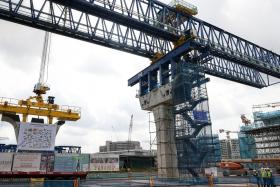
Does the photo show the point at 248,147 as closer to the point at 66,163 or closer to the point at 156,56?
the point at 156,56

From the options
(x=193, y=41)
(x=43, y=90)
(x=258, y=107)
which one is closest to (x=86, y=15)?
(x=193, y=41)

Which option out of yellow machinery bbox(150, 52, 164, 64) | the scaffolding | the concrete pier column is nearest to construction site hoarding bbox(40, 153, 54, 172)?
the concrete pier column

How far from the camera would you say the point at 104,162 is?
5006 centimetres

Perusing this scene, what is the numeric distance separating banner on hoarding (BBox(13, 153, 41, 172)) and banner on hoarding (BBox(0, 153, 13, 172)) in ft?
1.68

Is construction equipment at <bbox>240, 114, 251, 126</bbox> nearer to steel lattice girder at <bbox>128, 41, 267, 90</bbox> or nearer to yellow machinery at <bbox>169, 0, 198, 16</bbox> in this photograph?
steel lattice girder at <bbox>128, 41, 267, 90</bbox>

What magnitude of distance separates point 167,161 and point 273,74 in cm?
2426

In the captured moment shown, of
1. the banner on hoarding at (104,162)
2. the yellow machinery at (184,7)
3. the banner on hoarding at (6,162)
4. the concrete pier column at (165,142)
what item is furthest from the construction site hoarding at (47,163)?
the yellow machinery at (184,7)

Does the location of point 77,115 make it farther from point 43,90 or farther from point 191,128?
point 191,128

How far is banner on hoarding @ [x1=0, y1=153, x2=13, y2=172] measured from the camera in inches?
1150

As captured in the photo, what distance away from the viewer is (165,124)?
32.0 m

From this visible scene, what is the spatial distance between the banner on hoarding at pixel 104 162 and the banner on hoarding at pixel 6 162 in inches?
811

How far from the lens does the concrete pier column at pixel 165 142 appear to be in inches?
1188

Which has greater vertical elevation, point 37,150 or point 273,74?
point 273,74

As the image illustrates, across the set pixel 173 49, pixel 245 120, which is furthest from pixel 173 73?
pixel 245 120
